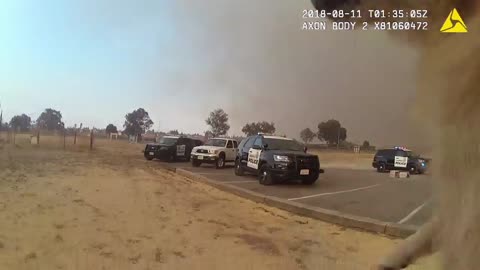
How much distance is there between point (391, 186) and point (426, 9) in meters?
1.68

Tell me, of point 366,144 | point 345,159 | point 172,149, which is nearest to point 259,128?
point 345,159

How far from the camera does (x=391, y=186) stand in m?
1.99

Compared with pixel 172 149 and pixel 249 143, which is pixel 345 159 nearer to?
pixel 249 143

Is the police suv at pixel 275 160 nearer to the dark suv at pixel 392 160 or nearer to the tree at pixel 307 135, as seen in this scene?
the tree at pixel 307 135

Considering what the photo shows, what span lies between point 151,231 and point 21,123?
128 centimetres

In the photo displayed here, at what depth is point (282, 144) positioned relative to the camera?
6.38 feet

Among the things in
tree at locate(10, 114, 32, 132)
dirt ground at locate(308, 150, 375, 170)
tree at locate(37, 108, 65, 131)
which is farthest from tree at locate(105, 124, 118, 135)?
dirt ground at locate(308, 150, 375, 170)

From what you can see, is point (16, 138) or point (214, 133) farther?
point (16, 138)

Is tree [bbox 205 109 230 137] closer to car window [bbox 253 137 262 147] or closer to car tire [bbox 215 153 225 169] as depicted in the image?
car window [bbox 253 137 262 147]

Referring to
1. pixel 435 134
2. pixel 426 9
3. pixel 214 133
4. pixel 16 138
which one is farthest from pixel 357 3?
pixel 16 138

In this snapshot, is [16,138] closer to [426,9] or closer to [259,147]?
[259,147]

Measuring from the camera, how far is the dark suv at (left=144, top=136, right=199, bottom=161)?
2678mm

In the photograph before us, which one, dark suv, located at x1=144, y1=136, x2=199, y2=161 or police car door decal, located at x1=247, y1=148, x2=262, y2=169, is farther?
dark suv, located at x1=144, y1=136, x2=199, y2=161

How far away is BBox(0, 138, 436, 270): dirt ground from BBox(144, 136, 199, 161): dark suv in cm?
29
